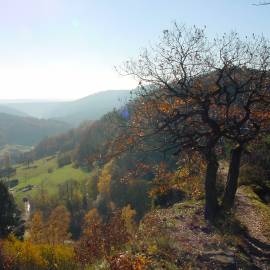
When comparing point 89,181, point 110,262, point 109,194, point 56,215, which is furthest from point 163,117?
point 89,181

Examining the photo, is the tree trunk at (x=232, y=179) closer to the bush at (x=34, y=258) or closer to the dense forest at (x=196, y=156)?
the dense forest at (x=196, y=156)

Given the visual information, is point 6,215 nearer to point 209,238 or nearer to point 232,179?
point 232,179

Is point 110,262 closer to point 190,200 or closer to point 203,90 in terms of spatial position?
point 203,90

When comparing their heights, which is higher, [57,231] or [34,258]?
[34,258]

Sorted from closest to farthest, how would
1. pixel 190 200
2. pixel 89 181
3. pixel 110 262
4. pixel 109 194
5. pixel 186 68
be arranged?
pixel 110 262 → pixel 186 68 → pixel 190 200 → pixel 109 194 → pixel 89 181

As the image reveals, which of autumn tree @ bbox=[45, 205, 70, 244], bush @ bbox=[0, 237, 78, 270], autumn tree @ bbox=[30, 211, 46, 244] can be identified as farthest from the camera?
autumn tree @ bbox=[45, 205, 70, 244]

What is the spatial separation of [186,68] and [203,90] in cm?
164

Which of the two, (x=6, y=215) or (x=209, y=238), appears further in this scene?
(x=6, y=215)

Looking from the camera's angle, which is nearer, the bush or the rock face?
the rock face

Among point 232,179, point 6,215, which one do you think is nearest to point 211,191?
point 232,179

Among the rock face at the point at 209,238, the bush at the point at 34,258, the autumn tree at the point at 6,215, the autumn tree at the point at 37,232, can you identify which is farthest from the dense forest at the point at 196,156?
the autumn tree at the point at 37,232

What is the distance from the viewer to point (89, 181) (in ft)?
508

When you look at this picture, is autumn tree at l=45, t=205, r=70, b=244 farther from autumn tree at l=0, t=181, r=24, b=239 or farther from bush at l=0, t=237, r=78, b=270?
bush at l=0, t=237, r=78, b=270

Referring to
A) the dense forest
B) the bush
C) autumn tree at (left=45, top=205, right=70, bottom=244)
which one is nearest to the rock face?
the dense forest
